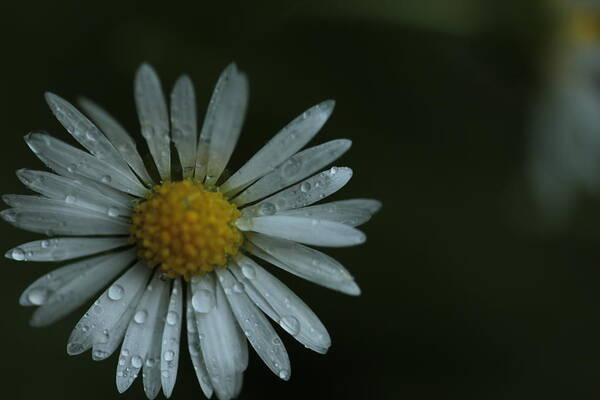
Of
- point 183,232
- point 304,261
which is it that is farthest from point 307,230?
point 183,232

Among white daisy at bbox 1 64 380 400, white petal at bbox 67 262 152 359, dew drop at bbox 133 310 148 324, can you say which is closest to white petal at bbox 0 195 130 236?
white daisy at bbox 1 64 380 400

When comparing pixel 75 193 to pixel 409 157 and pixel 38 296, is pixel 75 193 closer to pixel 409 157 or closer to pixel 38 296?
pixel 38 296

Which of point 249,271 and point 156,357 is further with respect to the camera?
point 249,271

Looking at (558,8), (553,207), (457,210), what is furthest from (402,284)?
(558,8)

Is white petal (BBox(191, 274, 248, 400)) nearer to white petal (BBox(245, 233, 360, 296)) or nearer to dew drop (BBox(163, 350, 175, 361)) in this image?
dew drop (BBox(163, 350, 175, 361))

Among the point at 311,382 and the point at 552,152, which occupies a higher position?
the point at 552,152

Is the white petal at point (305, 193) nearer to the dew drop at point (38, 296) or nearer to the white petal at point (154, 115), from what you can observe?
the white petal at point (154, 115)

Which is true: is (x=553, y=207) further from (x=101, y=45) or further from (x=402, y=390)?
(x=101, y=45)
